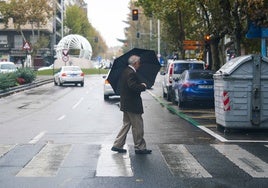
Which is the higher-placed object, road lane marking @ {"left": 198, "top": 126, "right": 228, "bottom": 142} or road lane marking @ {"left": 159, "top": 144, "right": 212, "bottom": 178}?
road lane marking @ {"left": 159, "top": 144, "right": 212, "bottom": 178}

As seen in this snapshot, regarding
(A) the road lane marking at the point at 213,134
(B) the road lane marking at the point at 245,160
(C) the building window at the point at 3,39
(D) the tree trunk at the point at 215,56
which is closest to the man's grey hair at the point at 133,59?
(B) the road lane marking at the point at 245,160

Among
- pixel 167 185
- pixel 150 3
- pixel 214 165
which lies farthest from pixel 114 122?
pixel 150 3

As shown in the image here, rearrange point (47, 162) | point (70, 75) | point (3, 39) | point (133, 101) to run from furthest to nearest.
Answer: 1. point (3, 39)
2. point (70, 75)
3. point (133, 101)
4. point (47, 162)

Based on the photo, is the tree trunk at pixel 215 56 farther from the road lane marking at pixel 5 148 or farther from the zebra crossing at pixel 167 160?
the road lane marking at pixel 5 148

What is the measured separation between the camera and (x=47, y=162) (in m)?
9.57

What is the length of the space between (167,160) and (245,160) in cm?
137

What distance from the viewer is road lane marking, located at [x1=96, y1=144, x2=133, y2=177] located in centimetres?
856

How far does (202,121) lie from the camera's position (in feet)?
55.8

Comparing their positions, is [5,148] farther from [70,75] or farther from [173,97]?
[70,75]

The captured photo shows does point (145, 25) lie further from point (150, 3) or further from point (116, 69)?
point (116, 69)

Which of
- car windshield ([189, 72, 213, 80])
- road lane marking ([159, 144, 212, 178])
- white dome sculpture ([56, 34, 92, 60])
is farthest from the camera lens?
white dome sculpture ([56, 34, 92, 60])

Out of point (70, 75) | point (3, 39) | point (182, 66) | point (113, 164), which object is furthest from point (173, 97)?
point (3, 39)

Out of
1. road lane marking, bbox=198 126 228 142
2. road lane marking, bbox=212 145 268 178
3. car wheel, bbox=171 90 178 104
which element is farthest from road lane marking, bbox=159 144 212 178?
car wheel, bbox=171 90 178 104

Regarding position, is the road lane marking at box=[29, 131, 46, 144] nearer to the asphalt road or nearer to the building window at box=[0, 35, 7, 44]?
the asphalt road
